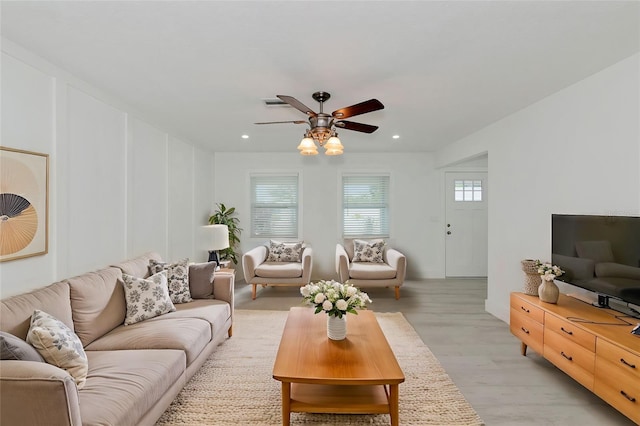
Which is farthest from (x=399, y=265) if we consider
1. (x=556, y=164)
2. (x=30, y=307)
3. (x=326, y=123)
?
(x=30, y=307)

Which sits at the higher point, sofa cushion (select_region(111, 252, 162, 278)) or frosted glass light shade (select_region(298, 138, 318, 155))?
frosted glass light shade (select_region(298, 138, 318, 155))

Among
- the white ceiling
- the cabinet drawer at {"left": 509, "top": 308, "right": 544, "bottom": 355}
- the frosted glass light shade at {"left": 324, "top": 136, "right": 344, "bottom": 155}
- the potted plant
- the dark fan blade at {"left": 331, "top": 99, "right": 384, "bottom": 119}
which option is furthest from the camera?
the potted plant

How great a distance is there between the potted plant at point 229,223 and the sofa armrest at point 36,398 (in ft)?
13.7

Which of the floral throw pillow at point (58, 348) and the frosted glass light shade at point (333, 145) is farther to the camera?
the frosted glass light shade at point (333, 145)

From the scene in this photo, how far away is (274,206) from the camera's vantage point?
6.09m

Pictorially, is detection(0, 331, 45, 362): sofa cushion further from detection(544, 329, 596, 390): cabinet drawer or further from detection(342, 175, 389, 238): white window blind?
detection(342, 175, 389, 238): white window blind

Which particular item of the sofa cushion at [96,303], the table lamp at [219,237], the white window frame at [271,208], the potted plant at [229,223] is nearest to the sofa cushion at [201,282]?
the sofa cushion at [96,303]

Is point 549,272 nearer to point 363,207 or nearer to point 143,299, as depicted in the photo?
point 143,299

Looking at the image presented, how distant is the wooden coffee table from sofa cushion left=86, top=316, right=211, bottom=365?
67 centimetres

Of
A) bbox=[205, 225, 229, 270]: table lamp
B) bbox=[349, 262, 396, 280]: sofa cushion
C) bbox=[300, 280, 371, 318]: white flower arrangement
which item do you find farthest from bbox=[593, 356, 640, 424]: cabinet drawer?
bbox=[205, 225, 229, 270]: table lamp

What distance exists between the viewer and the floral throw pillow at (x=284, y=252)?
5.33 m

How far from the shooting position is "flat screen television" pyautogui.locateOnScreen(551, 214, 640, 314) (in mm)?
2137

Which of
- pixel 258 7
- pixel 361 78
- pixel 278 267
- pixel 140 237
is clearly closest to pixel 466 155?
pixel 361 78

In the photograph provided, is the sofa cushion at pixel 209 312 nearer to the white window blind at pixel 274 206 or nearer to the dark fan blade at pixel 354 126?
the dark fan blade at pixel 354 126
